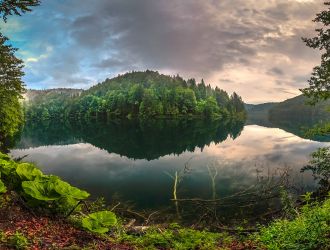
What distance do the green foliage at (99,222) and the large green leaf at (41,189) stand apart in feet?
4.05

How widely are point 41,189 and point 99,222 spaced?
2164 mm

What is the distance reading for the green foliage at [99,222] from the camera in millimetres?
10841

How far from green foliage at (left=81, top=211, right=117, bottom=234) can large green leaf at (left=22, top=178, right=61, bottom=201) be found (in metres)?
1.24

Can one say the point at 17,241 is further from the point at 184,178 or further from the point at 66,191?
the point at 184,178

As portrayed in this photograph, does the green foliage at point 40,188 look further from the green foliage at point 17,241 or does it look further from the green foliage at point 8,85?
the green foliage at point 8,85

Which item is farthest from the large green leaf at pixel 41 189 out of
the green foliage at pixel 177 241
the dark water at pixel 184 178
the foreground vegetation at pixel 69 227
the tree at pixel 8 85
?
the tree at pixel 8 85

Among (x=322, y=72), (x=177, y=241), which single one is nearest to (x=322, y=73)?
(x=322, y=72)

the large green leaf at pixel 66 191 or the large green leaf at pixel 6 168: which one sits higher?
the large green leaf at pixel 6 168

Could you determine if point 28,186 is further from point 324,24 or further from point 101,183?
point 324,24

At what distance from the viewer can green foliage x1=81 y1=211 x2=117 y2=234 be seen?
35.6 ft

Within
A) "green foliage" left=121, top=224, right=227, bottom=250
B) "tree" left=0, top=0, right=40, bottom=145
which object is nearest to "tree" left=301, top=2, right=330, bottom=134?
"green foliage" left=121, top=224, right=227, bottom=250

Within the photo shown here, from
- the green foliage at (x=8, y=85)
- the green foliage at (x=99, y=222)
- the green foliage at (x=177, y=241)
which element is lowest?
the green foliage at (x=177, y=241)

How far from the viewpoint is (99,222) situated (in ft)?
37.1

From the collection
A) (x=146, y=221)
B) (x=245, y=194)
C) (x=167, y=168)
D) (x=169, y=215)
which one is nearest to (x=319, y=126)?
(x=245, y=194)
